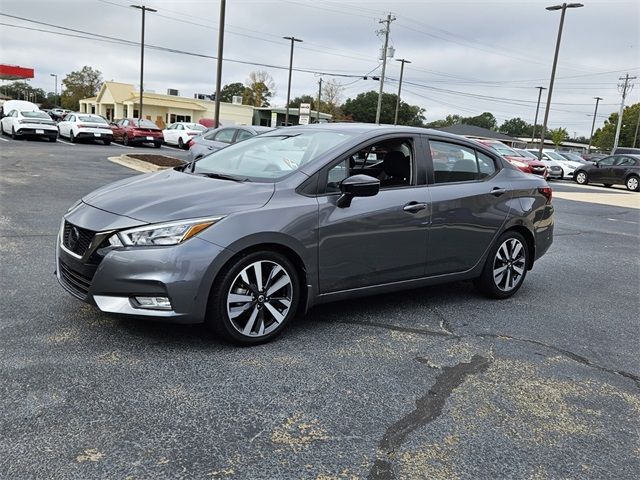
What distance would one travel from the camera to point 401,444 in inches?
114

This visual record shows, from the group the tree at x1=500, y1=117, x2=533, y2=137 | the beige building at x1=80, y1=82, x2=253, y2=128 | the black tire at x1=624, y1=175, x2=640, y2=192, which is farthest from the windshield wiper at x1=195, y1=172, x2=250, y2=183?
the tree at x1=500, y1=117, x2=533, y2=137

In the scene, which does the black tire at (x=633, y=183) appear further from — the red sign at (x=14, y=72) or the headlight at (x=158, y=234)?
the red sign at (x=14, y=72)

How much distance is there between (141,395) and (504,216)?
12.2 feet

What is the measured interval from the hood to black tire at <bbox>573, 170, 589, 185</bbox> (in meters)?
26.8

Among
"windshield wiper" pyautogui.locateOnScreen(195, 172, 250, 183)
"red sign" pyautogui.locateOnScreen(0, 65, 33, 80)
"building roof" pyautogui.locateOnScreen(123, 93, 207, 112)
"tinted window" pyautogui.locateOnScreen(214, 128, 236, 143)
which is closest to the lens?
"windshield wiper" pyautogui.locateOnScreen(195, 172, 250, 183)

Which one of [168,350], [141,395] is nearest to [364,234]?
[168,350]

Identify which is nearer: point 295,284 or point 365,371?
point 365,371

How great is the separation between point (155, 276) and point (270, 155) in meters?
1.63

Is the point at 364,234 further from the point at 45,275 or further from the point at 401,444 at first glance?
the point at 45,275

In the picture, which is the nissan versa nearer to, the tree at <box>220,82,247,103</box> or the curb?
the curb

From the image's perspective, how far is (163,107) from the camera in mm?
60406

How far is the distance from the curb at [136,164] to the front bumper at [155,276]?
12.6m

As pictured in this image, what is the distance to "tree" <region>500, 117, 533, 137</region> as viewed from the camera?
5502 inches

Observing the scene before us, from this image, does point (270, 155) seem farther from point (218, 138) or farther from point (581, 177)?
point (581, 177)
